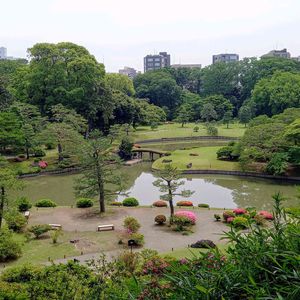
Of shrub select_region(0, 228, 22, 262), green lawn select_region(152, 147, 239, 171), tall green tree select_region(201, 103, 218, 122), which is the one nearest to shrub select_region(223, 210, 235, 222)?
shrub select_region(0, 228, 22, 262)

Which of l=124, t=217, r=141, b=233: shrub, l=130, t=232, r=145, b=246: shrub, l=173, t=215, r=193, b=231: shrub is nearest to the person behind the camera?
l=130, t=232, r=145, b=246: shrub

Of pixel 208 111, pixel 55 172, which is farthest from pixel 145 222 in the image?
pixel 208 111

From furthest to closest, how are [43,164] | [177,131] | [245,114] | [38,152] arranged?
[245,114] < [177,131] < [38,152] < [43,164]

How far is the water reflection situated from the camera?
27.9 m

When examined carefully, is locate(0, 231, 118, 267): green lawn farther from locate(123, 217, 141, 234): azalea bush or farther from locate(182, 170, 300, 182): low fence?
locate(182, 170, 300, 182): low fence

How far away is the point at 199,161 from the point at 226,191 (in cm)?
796

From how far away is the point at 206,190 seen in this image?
103 ft

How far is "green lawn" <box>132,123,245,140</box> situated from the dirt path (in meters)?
29.9

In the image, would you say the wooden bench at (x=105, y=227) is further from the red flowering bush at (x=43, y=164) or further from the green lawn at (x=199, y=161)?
the red flowering bush at (x=43, y=164)

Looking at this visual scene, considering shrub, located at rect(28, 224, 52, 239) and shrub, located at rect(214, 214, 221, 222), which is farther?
shrub, located at rect(214, 214, 221, 222)

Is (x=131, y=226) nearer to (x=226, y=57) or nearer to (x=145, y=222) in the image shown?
(x=145, y=222)

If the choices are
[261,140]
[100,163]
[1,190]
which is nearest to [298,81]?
[261,140]

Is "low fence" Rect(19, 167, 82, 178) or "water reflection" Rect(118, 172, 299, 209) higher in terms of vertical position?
"low fence" Rect(19, 167, 82, 178)

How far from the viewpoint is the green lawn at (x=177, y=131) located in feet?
183
